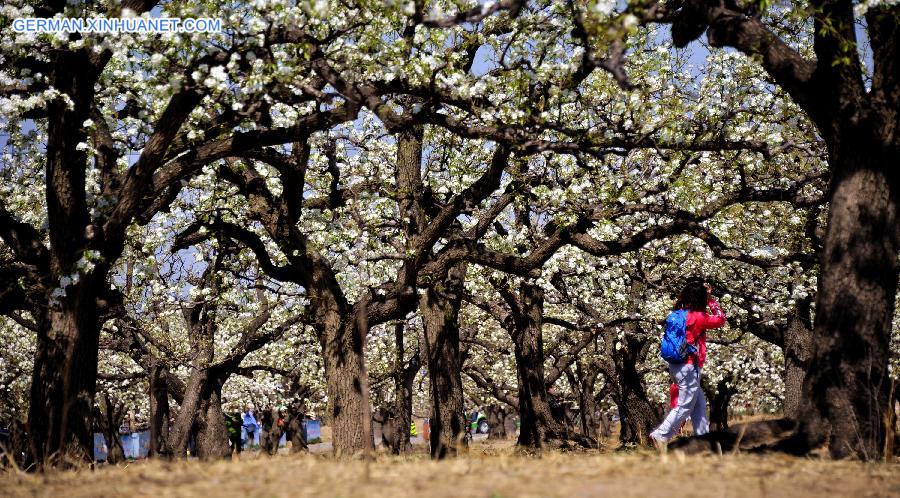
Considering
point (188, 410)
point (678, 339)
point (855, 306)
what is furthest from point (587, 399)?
point (855, 306)

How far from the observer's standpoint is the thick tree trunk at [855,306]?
7742 mm

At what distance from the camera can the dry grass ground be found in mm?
5293

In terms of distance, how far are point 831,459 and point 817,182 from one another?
8.52m

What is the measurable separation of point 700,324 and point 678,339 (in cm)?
30

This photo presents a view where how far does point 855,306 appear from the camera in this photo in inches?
310

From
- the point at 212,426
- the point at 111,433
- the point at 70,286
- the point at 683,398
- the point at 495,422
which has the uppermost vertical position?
the point at 70,286

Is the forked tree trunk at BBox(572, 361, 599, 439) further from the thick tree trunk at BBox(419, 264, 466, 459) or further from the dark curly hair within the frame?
the dark curly hair

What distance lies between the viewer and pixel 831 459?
7.41 m

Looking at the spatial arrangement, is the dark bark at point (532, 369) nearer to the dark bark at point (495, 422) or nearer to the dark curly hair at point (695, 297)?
the dark curly hair at point (695, 297)

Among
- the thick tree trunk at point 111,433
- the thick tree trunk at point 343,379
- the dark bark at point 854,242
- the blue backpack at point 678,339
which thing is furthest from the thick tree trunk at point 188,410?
the dark bark at point 854,242

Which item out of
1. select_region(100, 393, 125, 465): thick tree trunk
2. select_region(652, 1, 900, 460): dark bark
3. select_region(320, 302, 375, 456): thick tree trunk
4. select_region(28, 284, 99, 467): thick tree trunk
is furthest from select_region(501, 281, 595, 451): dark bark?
select_region(652, 1, 900, 460): dark bark

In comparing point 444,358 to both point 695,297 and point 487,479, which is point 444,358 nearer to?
point 695,297

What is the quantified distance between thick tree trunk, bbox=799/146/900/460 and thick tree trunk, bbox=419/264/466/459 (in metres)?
8.78

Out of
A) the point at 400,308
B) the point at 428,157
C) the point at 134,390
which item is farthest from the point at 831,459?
the point at 134,390
